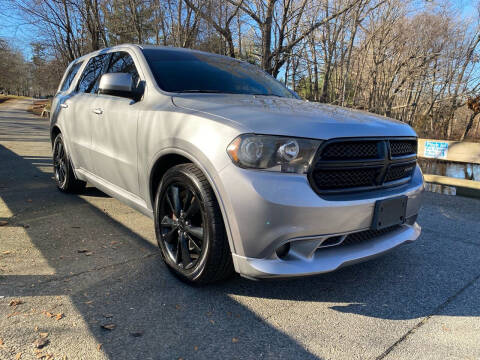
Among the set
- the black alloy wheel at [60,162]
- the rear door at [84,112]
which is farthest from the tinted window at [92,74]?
the black alloy wheel at [60,162]

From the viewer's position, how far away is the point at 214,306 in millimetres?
2346

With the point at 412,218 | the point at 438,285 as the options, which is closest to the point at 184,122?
the point at 412,218

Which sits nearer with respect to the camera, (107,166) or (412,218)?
(412,218)

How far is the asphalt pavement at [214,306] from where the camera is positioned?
6.40 ft

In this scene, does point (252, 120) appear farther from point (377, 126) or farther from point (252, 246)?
point (377, 126)

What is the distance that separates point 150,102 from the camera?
2912 mm

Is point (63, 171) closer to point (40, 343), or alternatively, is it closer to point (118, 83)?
point (118, 83)

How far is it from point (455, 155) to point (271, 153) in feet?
22.3

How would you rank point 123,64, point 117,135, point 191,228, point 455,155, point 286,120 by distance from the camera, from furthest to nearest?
point 455,155 < point 123,64 < point 117,135 < point 191,228 < point 286,120

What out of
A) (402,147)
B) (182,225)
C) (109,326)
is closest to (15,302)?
(109,326)

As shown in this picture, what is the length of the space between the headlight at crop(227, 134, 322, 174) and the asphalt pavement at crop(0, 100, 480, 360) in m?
0.95

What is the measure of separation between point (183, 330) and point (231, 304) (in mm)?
409

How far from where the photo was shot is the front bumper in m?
2.02

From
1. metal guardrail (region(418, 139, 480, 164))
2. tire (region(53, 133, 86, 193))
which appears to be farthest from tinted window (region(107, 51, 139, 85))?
metal guardrail (region(418, 139, 480, 164))
